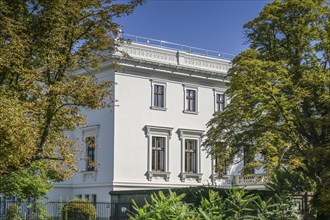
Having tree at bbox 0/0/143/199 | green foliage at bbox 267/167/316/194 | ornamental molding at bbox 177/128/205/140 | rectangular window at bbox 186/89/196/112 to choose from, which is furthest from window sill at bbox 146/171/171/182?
tree at bbox 0/0/143/199

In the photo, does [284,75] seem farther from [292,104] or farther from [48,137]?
[48,137]

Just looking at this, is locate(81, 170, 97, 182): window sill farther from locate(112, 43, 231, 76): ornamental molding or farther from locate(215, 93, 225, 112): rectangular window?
locate(215, 93, 225, 112): rectangular window

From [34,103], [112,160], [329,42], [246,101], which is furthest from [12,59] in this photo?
[112,160]

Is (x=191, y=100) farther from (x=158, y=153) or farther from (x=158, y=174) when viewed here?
(x=158, y=174)

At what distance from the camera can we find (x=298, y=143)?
2131 centimetres

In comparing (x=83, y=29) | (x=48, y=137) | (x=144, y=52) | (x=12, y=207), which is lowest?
(x=12, y=207)

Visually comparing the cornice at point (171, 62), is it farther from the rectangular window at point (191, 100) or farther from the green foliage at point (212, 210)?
the green foliage at point (212, 210)

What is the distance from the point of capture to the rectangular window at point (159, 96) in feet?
133

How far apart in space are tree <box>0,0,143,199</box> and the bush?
35.8ft

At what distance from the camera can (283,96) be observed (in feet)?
71.6

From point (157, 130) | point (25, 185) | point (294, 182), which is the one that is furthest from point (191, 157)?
point (25, 185)

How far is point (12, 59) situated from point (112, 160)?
2362 centimetres

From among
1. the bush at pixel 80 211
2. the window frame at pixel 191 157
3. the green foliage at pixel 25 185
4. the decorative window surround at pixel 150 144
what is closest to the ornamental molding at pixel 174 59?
the decorative window surround at pixel 150 144

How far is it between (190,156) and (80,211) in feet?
47.9
